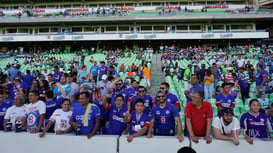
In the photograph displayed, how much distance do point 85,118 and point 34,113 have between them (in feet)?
3.20

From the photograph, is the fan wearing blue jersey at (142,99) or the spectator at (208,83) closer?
the fan wearing blue jersey at (142,99)

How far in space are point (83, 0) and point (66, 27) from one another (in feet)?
20.5

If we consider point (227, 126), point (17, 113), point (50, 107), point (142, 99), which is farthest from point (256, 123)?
point (17, 113)

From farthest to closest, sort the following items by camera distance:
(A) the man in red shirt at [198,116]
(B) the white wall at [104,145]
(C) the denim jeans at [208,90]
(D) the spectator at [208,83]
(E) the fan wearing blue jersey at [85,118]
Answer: (C) the denim jeans at [208,90] → (D) the spectator at [208,83] → (E) the fan wearing blue jersey at [85,118] → (A) the man in red shirt at [198,116] → (B) the white wall at [104,145]

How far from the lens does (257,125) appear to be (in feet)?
9.21

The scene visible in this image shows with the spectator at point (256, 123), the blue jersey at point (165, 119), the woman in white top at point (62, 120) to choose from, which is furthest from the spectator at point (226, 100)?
the woman in white top at point (62, 120)

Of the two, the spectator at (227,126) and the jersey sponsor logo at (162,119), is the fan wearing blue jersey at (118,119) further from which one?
the spectator at (227,126)

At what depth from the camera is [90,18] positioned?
84.6 feet

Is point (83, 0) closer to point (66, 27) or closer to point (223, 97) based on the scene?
point (66, 27)

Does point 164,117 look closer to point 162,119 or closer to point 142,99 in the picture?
point 162,119

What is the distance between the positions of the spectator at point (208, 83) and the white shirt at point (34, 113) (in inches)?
195

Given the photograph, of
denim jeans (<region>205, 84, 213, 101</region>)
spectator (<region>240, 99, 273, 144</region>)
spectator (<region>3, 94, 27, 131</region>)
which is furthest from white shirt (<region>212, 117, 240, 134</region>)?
denim jeans (<region>205, 84, 213, 101</region>)

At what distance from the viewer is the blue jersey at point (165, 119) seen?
9.37ft

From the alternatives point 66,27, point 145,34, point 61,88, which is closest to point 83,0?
point 66,27
